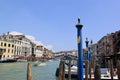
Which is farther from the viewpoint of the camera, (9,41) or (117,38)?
(9,41)

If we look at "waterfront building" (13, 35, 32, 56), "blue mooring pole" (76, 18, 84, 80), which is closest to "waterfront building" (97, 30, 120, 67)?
"blue mooring pole" (76, 18, 84, 80)

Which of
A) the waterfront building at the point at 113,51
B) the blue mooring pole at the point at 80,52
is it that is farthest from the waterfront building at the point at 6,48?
the blue mooring pole at the point at 80,52

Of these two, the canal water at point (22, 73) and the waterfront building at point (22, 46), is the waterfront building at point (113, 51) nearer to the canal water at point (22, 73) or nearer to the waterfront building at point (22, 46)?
the canal water at point (22, 73)

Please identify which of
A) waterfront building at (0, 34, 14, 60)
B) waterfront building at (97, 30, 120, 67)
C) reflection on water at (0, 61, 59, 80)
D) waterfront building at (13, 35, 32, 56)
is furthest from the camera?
waterfront building at (13, 35, 32, 56)

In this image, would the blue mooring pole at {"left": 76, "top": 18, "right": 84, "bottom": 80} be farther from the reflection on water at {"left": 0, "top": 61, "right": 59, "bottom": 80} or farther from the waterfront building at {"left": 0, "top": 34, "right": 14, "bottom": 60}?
the waterfront building at {"left": 0, "top": 34, "right": 14, "bottom": 60}

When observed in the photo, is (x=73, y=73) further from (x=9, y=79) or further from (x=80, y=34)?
(x=80, y=34)

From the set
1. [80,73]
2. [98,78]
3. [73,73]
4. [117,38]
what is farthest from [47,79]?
[117,38]

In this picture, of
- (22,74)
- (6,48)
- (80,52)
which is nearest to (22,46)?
(6,48)

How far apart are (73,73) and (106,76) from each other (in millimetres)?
3180

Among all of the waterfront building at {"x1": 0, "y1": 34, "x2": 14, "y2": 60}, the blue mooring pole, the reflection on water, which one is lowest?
the reflection on water

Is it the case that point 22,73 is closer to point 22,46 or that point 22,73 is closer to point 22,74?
point 22,74

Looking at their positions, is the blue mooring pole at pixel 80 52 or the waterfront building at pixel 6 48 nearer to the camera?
the blue mooring pole at pixel 80 52

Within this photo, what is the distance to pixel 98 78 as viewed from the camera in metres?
6.37

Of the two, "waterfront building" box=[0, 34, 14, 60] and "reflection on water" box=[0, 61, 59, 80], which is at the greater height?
"waterfront building" box=[0, 34, 14, 60]
